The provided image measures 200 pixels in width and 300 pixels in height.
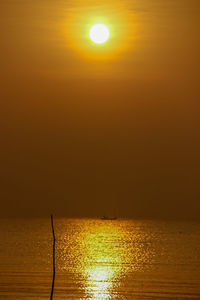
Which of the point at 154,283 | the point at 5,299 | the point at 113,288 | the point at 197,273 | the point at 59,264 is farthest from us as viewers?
the point at 59,264

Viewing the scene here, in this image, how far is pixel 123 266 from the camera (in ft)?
46.2

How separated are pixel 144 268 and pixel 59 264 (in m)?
2.16

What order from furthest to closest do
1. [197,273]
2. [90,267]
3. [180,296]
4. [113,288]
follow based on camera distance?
1. [90,267]
2. [197,273]
3. [113,288]
4. [180,296]

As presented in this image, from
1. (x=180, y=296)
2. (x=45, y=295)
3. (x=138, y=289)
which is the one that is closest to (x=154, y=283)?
(x=138, y=289)

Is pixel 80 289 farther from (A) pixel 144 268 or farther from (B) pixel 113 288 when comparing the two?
(A) pixel 144 268

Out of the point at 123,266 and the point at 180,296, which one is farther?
the point at 123,266

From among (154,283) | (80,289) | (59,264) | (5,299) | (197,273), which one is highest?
(59,264)

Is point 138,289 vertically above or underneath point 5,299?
above

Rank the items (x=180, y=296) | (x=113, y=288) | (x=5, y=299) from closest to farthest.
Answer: (x=5, y=299), (x=180, y=296), (x=113, y=288)


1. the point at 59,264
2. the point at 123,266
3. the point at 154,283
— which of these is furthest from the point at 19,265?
the point at 154,283

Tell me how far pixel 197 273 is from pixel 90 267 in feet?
8.16

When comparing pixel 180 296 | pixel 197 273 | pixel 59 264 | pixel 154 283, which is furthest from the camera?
pixel 59 264

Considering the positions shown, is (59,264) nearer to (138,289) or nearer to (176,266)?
(176,266)

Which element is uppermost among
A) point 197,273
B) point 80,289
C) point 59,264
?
point 59,264
